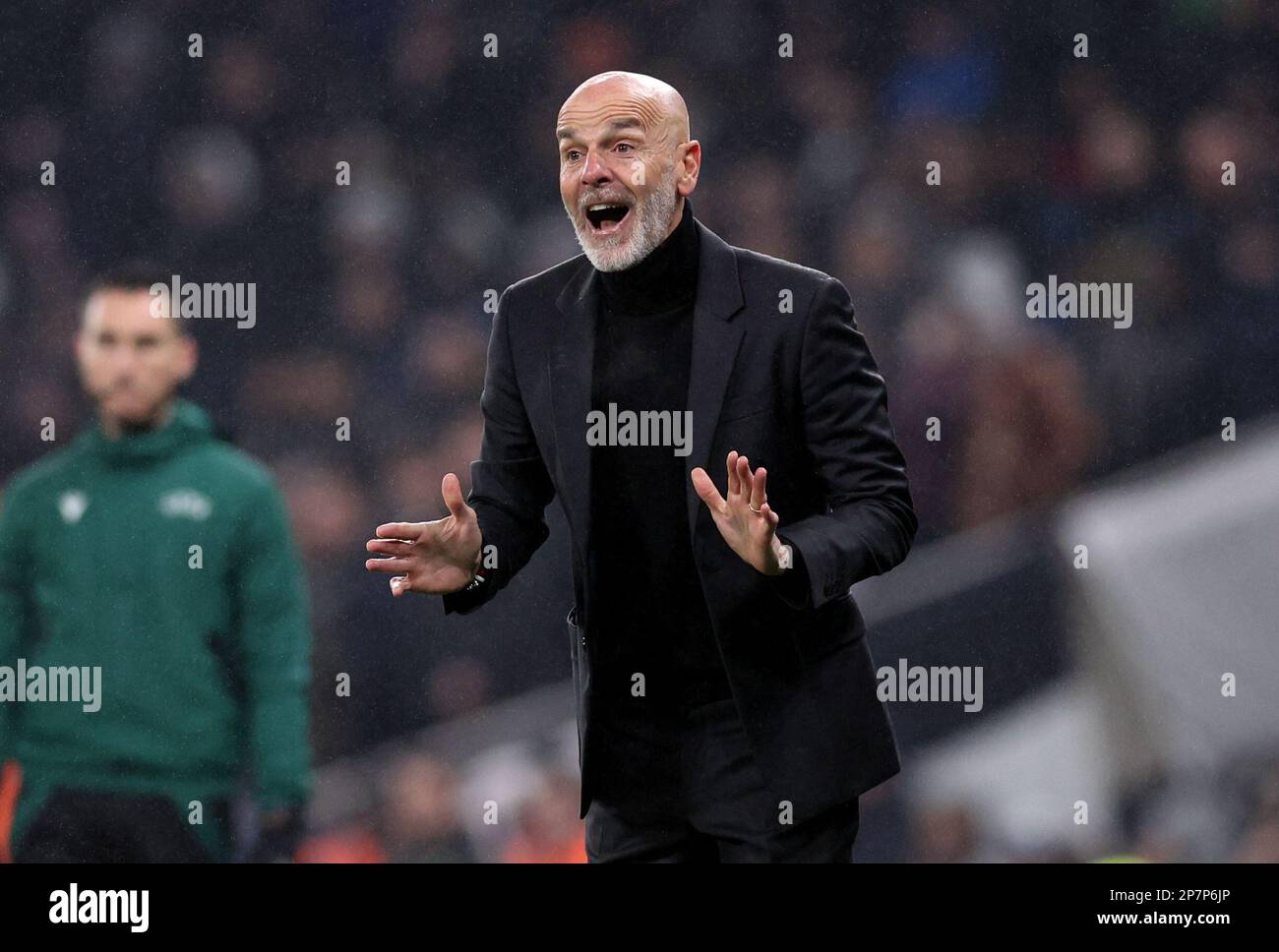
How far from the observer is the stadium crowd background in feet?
10.7

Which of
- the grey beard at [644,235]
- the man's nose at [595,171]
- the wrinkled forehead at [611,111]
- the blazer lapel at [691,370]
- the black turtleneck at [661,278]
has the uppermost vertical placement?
the wrinkled forehead at [611,111]

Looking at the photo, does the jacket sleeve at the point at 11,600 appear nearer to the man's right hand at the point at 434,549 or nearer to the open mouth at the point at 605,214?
the man's right hand at the point at 434,549

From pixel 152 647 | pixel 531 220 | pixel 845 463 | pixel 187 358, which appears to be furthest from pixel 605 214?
pixel 152 647

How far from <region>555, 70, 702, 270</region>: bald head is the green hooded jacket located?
1223 mm

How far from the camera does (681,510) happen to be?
2273 mm

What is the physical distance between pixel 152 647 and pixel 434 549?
1.28 metres

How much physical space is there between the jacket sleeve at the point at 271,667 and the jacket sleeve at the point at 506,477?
94 cm

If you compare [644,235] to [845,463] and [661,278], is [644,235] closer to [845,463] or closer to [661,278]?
[661,278]

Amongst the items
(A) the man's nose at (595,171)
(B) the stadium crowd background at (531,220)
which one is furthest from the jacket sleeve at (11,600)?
(A) the man's nose at (595,171)

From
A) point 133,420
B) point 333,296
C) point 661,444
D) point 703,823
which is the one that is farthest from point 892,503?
point 133,420

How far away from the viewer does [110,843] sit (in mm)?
3207

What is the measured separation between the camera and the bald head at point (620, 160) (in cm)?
236

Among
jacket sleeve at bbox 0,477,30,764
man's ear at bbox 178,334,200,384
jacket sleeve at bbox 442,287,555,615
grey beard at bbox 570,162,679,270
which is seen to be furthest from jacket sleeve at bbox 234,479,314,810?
grey beard at bbox 570,162,679,270
